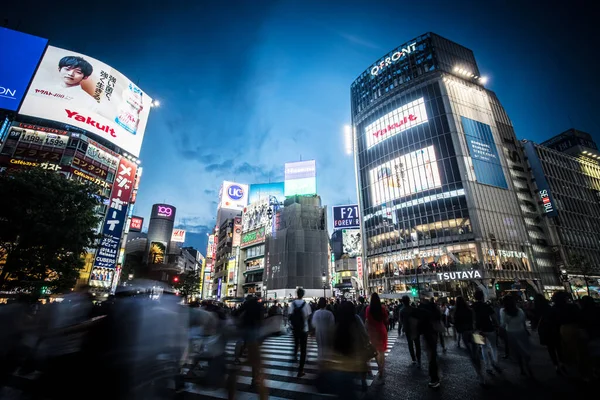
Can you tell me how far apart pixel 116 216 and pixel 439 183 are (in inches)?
1911

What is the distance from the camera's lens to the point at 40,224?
14094 millimetres

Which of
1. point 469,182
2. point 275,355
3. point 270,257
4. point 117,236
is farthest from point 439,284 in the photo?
point 117,236

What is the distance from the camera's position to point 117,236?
113ft

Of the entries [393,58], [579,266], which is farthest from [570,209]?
[393,58]

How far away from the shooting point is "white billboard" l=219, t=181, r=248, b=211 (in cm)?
7788

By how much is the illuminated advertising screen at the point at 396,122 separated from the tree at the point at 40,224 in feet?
165

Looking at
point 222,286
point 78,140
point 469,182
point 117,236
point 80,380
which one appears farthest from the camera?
point 222,286

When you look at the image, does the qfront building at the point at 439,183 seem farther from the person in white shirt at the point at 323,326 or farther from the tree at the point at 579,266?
the person in white shirt at the point at 323,326

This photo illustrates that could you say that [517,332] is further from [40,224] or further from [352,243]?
[352,243]

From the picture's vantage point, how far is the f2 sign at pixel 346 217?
4175 cm

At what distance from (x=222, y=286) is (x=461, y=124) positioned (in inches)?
2338

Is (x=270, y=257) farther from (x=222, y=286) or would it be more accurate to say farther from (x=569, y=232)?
(x=569, y=232)

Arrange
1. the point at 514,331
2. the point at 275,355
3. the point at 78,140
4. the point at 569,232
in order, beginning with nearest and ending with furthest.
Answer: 1. the point at 514,331
2. the point at 275,355
3. the point at 78,140
4. the point at 569,232

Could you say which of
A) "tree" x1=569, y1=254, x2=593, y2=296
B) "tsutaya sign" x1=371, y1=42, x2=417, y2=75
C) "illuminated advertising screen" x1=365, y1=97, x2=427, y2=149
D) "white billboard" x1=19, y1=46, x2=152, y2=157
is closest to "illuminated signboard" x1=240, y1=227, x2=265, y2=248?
"white billboard" x1=19, y1=46, x2=152, y2=157
